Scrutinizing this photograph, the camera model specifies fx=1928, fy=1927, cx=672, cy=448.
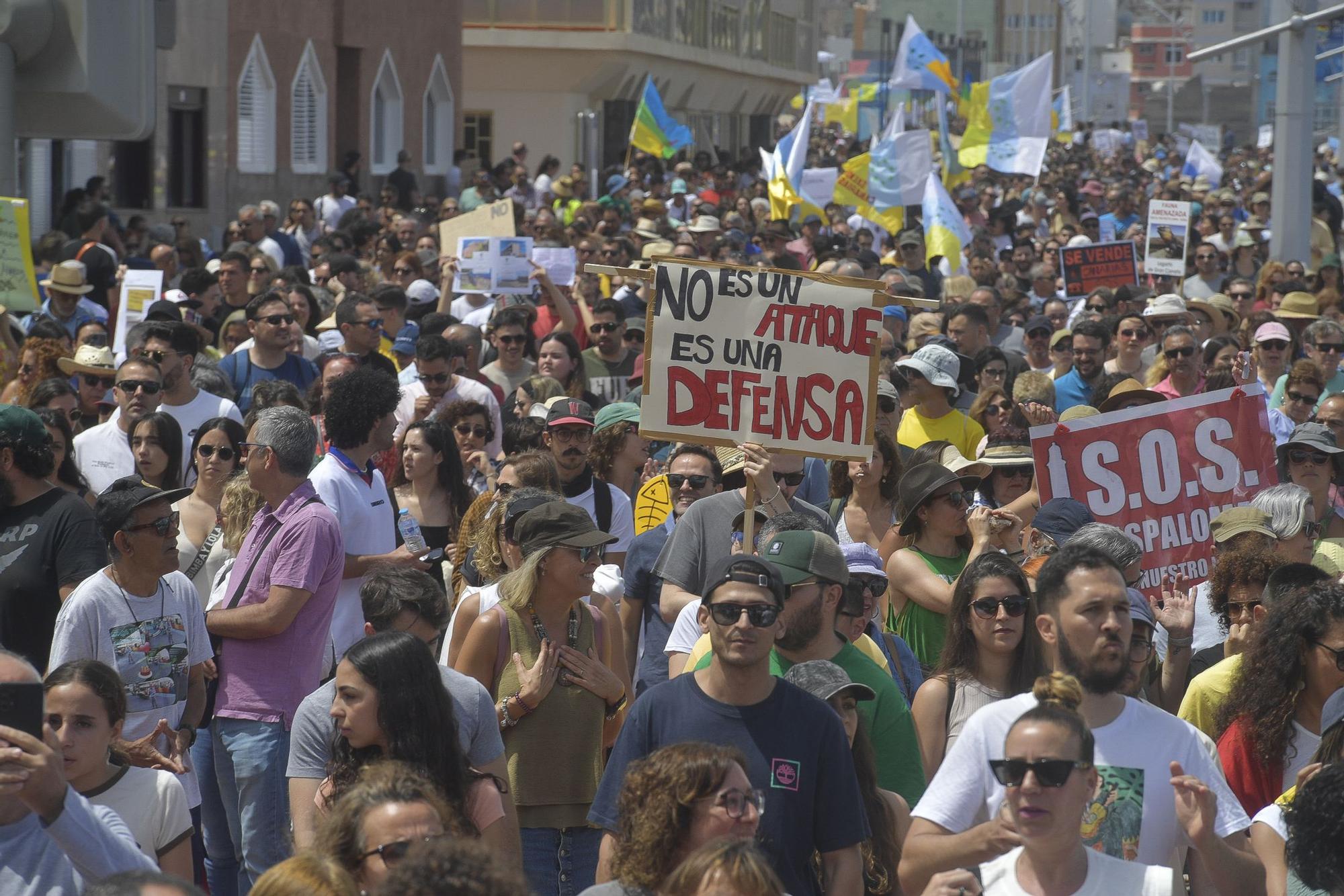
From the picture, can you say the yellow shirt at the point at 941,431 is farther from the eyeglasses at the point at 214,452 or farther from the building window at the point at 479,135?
the building window at the point at 479,135

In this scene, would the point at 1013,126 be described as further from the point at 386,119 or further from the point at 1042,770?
the point at 1042,770

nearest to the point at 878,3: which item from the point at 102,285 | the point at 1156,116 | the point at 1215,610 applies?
the point at 1156,116

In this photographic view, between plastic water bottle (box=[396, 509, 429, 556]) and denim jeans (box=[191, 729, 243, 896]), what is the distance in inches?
42.6

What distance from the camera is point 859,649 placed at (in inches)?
210

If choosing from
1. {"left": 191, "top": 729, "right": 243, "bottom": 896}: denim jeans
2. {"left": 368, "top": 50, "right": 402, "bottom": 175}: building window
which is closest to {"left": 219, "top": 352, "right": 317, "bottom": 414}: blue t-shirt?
{"left": 191, "top": 729, "right": 243, "bottom": 896}: denim jeans

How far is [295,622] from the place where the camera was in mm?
6148

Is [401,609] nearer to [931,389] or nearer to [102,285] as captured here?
[931,389]

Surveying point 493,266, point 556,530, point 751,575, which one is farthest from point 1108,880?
point 493,266

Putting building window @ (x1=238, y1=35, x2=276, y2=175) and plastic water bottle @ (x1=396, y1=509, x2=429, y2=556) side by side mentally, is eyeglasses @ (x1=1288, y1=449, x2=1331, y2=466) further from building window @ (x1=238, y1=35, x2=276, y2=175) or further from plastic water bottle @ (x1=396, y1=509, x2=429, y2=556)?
building window @ (x1=238, y1=35, x2=276, y2=175)

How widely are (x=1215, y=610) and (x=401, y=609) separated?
262 cm

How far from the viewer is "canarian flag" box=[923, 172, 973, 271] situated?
1839cm

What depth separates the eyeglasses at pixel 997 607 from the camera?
5.16 m

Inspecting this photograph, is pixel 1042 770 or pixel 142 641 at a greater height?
pixel 1042 770

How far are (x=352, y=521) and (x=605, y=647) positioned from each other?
158cm
